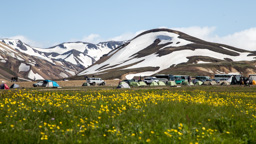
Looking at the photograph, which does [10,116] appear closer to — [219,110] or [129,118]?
[129,118]

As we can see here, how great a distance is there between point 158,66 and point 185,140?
602 ft

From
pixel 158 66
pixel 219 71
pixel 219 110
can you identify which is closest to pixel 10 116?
pixel 219 110

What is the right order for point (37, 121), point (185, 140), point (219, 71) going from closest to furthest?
point (185, 140), point (37, 121), point (219, 71)

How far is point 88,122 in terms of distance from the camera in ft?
37.0

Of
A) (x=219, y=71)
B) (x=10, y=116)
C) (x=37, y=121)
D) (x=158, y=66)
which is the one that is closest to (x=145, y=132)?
(x=37, y=121)

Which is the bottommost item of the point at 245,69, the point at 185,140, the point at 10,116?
the point at 185,140

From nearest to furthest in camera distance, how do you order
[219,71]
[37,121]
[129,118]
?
[37,121] < [129,118] < [219,71]

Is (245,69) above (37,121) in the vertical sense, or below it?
above

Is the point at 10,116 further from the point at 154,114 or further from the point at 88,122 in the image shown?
the point at 154,114

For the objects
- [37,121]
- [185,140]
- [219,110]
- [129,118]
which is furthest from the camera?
[219,110]

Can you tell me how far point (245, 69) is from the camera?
15888 cm

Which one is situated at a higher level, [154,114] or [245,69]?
[245,69]

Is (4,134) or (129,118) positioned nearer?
(4,134)

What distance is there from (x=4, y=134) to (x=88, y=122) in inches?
124
